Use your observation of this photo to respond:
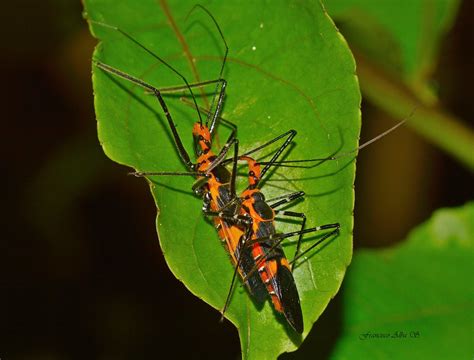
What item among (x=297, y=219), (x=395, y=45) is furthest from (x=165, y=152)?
(x=395, y=45)

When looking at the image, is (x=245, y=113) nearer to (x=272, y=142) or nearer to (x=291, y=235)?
(x=272, y=142)

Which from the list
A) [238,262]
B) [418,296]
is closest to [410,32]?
[418,296]

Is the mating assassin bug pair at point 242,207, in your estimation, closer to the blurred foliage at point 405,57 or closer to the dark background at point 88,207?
the blurred foliage at point 405,57

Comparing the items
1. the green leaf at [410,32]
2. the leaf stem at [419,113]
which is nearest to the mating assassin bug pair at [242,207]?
the leaf stem at [419,113]

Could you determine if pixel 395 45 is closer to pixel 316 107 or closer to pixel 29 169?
pixel 316 107

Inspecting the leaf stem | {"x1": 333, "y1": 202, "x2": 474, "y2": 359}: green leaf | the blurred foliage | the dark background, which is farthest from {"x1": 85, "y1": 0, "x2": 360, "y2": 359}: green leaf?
the dark background

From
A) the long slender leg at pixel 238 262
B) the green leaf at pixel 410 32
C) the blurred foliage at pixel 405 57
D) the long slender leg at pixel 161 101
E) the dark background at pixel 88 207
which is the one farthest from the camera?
the dark background at pixel 88 207

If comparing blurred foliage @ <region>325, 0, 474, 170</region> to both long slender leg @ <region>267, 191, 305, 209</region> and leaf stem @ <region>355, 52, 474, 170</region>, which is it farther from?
long slender leg @ <region>267, 191, 305, 209</region>
